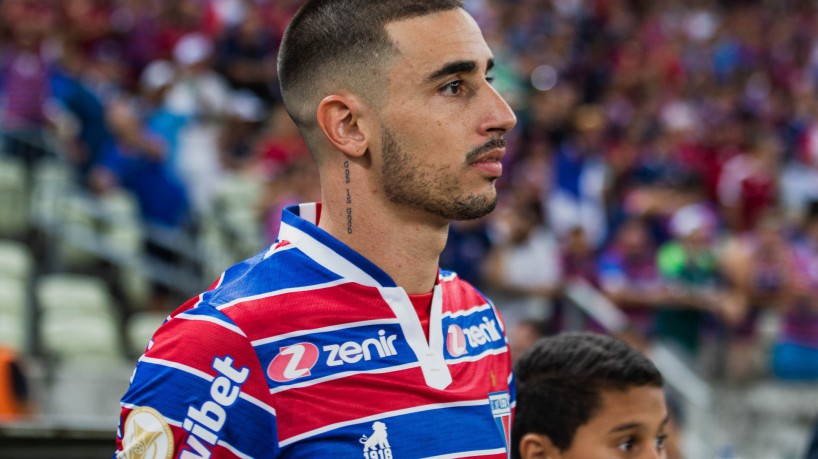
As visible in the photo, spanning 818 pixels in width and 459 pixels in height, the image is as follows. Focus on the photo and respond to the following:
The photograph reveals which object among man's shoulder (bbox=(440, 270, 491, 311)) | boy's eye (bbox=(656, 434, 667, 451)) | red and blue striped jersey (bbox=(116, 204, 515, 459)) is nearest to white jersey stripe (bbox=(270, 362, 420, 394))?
red and blue striped jersey (bbox=(116, 204, 515, 459))

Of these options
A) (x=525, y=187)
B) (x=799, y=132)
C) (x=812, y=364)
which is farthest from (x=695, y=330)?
(x=799, y=132)

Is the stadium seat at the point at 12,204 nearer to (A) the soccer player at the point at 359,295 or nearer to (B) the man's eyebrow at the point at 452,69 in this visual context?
(A) the soccer player at the point at 359,295

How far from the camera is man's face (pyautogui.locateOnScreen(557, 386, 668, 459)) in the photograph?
8.49ft

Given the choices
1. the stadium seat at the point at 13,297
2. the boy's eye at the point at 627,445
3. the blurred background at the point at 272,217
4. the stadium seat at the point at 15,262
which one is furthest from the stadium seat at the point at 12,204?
the boy's eye at the point at 627,445

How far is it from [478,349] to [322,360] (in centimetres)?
41

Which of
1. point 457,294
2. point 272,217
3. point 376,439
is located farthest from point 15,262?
point 376,439

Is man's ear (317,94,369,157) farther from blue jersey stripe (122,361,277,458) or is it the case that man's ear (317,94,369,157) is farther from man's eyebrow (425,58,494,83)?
blue jersey stripe (122,361,277,458)

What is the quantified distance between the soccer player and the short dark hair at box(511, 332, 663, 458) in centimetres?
24

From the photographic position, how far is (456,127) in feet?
7.47

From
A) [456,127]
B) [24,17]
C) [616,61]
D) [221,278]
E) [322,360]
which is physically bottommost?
[322,360]

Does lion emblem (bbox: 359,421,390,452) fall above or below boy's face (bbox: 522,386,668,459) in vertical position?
below

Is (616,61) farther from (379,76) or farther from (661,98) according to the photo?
(379,76)

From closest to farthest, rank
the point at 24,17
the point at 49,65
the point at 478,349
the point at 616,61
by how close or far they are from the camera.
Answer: the point at 478,349, the point at 49,65, the point at 24,17, the point at 616,61

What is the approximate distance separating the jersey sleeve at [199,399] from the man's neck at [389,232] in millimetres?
335
